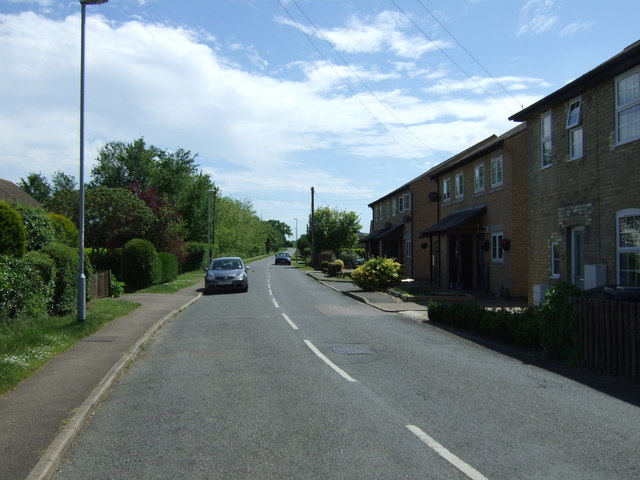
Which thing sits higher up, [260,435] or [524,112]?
[524,112]

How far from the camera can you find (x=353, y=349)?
11.0 m

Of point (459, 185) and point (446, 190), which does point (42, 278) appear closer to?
point (459, 185)

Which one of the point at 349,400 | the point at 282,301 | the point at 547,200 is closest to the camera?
the point at 349,400

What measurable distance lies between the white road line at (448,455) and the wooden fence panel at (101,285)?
54.6ft

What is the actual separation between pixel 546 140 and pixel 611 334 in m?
9.29

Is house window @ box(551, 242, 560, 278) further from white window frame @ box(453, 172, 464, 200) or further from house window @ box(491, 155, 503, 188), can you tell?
white window frame @ box(453, 172, 464, 200)

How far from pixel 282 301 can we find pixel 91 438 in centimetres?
1672

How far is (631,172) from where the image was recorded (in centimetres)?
1259

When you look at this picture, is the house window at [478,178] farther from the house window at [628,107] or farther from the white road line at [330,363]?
the white road line at [330,363]

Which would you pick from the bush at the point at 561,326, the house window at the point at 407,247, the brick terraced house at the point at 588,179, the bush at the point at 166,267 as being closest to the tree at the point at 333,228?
the house window at the point at 407,247

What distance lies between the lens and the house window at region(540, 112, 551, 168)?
650 inches

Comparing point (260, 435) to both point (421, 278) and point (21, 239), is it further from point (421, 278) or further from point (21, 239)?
point (421, 278)

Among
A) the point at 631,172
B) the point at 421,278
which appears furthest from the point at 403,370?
the point at 421,278

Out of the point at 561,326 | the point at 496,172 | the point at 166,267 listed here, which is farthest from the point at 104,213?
the point at 561,326
